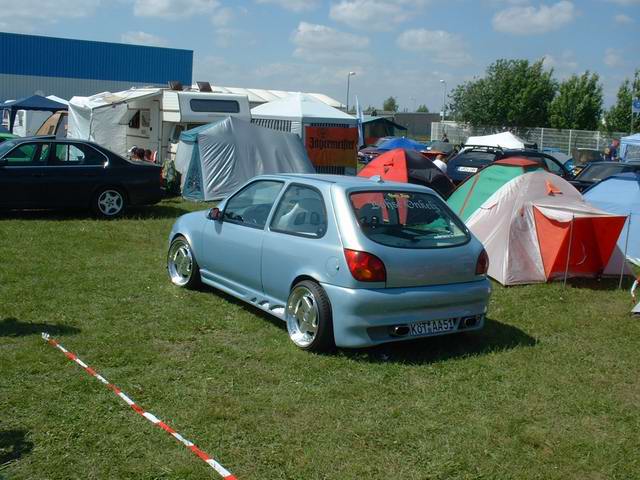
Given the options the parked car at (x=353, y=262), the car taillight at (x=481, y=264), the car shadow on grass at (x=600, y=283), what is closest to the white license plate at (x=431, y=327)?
the parked car at (x=353, y=262)

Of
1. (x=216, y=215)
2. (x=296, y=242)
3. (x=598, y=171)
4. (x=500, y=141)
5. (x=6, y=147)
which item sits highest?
(x=500, y=141)

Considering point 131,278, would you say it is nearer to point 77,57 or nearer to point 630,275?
point 630,275

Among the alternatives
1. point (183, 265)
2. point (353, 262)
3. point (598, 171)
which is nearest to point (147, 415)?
point (353, 262)

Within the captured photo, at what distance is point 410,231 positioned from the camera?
6094 mm

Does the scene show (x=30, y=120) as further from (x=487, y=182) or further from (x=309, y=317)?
(x=309, y=317)

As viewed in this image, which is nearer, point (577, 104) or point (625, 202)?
point (625, 202)

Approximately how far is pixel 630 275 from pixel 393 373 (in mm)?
5533

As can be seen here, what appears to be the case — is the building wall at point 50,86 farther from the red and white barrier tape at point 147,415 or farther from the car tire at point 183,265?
the red and white barrier tape at point 147,415

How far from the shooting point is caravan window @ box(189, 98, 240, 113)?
18.6m

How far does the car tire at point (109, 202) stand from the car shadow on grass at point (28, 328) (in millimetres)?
6581

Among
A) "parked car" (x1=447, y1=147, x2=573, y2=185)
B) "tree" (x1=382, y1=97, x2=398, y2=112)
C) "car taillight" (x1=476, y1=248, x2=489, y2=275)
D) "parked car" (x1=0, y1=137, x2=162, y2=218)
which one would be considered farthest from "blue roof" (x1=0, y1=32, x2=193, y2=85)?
"tree" (x1=382, y1=97, x2=398, y2=112)

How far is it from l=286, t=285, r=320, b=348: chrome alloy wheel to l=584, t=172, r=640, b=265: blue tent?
630 cm

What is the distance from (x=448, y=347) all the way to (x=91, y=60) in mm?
45742

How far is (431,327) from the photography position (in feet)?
19.3
